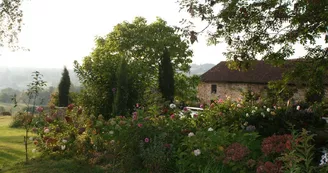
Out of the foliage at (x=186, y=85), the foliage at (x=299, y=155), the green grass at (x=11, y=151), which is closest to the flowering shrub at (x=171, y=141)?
the foliage at (x=299, y=155)

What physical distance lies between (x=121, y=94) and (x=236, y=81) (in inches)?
769

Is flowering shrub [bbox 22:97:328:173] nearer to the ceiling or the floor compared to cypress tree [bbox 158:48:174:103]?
nearer to the floor

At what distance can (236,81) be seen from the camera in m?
29.4

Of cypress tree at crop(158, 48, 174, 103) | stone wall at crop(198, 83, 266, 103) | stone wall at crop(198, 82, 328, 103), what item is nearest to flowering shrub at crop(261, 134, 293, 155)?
cypress tree at crop(158, 48, 174, 103)

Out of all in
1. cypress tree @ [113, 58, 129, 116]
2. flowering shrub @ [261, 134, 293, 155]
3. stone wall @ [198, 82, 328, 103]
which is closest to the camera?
flowering shrub @ [261, 134, 293, 155]

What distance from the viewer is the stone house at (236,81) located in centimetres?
2754

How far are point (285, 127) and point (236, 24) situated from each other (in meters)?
3.58

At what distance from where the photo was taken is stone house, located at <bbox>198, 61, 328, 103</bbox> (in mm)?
27542

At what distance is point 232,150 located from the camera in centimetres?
588

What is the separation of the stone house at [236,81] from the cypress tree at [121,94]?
→ 50.6ft

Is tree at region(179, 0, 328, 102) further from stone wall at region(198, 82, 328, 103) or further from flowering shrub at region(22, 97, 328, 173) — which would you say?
stone wall at region(198, 82, 328, 103)

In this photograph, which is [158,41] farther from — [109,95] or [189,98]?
[109,95]

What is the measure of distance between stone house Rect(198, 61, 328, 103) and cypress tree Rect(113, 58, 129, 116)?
50.6 ft

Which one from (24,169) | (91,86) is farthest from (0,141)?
(24,169)
